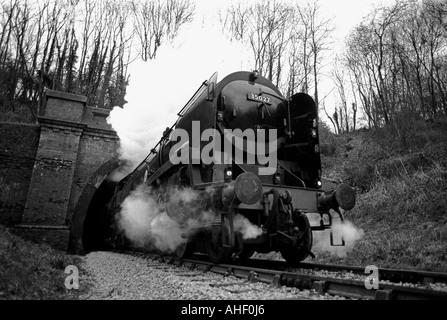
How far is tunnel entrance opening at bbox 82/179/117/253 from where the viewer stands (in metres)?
12.8

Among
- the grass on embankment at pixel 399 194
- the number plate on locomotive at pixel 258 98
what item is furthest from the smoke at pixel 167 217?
the grass on embankment at pixel 399 194

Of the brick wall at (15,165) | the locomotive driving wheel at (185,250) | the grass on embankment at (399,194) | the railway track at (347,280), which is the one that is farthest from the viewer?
the brick wall at (15,165)

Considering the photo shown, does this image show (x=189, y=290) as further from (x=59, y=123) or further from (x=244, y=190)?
(x=59, y=123)

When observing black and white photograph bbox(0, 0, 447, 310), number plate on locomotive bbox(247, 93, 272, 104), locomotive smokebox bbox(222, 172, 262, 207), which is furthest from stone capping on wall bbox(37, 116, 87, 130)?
locomotive smokebox bbox(222, 172, 262, 207)

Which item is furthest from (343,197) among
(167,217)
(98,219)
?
(98,219)

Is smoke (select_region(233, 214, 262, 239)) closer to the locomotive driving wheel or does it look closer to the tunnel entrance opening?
the locomotive driving wheel

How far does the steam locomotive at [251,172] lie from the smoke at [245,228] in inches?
1.3

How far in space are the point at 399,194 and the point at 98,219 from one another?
1131 centimetres

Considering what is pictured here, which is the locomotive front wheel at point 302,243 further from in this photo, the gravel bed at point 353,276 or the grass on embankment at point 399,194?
the grass on embankment at point 399,194

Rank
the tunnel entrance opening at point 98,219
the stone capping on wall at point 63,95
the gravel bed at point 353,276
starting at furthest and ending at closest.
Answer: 1. the tunnel entrance opening at point 98,219
2. the stone capping on wall at point 63,95
3. the gravel bed at point 353,276

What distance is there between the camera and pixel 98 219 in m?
13.6

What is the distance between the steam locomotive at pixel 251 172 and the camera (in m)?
4.58

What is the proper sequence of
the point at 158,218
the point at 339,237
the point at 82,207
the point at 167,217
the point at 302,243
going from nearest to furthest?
the point at 302,243 → the point at 339,237 → the point at 167,217 → the point at 158,218 → the point at 82,207
